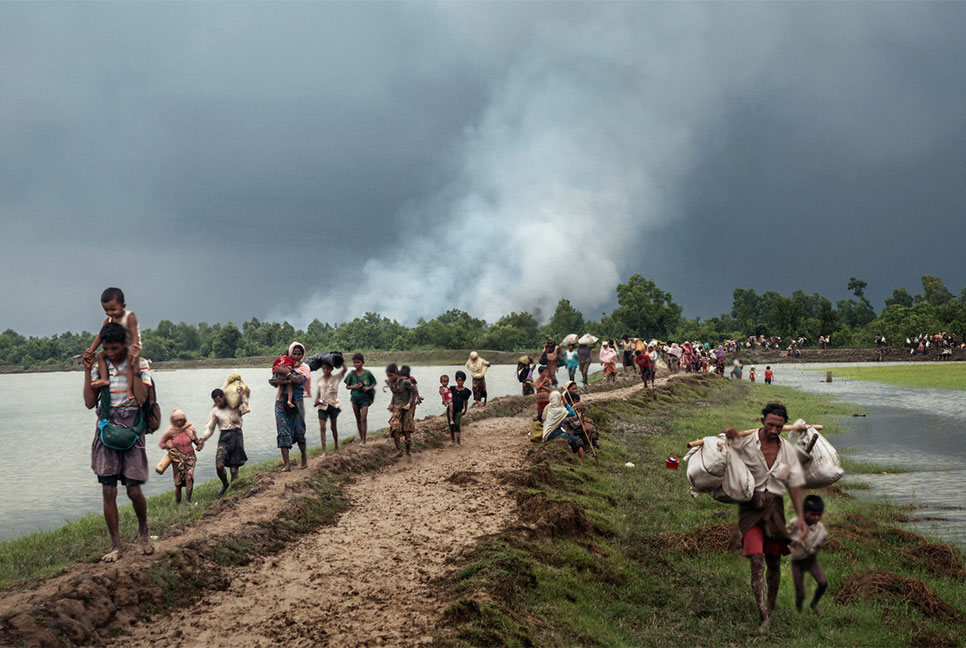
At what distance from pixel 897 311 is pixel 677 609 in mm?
109118

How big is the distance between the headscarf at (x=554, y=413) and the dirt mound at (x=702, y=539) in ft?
17.9

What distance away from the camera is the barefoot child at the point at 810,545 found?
3.48m

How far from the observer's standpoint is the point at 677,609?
7562mm

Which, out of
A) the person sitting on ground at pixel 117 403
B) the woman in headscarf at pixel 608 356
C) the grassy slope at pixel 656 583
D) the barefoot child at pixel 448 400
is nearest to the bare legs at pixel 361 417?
the barefoot child at pixel 448 400

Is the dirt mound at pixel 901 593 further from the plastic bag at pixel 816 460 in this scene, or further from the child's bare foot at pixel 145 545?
the child's bare foot at pixel 145 545

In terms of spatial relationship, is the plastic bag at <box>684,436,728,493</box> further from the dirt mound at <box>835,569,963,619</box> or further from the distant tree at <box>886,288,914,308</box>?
the distant tree at <box>886,288,914,308</box>

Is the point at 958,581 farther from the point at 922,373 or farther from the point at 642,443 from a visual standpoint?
the point at 922,373

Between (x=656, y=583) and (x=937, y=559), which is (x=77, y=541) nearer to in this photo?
(x=656, y=583)

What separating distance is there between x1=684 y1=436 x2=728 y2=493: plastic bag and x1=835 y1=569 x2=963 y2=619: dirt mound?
3218 millimetres

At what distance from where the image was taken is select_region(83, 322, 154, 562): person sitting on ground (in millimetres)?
7027

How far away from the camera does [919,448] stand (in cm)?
1880

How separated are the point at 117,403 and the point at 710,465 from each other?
19.4ft

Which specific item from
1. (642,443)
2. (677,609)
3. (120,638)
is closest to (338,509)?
(120,638)

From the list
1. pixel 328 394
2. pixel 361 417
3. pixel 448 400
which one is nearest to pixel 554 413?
pixel 448 400
